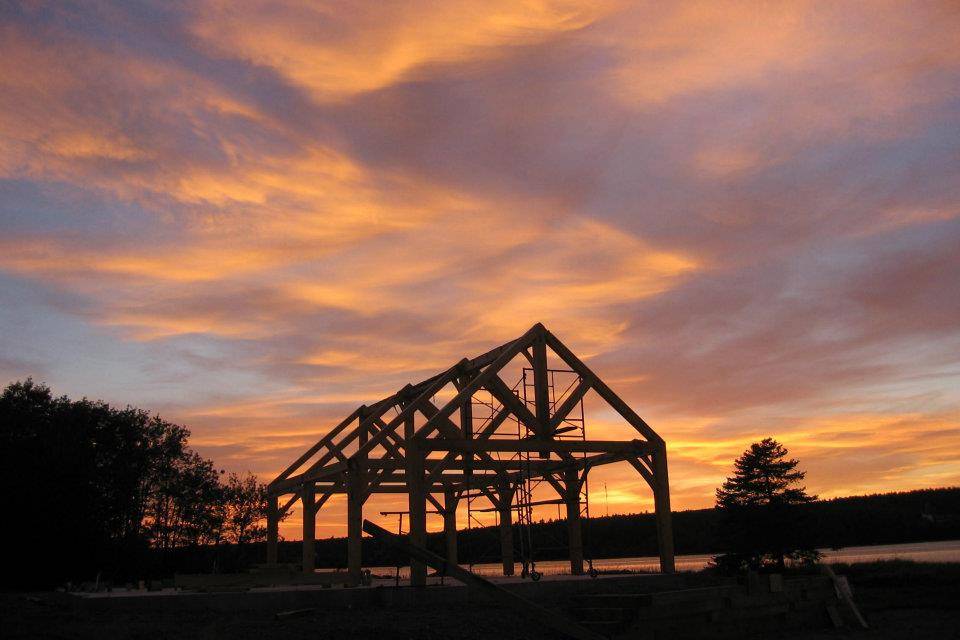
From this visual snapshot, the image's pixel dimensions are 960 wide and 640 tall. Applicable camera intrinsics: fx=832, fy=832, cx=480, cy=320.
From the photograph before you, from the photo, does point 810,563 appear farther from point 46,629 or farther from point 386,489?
point 46,629

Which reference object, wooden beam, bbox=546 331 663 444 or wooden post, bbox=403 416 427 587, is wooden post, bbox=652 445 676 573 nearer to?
wooden beam, bbox=546 331 663 444

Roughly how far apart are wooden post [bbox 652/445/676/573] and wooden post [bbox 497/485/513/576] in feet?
19.8

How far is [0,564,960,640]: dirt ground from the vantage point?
15.2m

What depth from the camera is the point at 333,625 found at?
1644cm

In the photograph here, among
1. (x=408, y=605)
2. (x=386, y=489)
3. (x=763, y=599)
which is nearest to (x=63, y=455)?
(x=386, y=489)

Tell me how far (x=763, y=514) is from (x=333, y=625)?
30422 millimetres

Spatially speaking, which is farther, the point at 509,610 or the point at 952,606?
the point at 952,606

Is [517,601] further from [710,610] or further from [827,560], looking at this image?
[827,560]

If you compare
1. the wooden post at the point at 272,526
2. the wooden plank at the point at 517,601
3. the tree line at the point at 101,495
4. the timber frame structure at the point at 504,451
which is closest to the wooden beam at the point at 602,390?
the timber frame structure at the point at 504,451

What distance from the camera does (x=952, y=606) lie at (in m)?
23.9

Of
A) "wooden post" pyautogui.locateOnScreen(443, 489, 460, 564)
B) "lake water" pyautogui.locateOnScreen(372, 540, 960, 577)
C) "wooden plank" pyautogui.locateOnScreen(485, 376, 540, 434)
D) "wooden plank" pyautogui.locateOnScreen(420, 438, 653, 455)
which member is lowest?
"lake water" pyautogui.locateOnScreen(372, 540, 960, 577)

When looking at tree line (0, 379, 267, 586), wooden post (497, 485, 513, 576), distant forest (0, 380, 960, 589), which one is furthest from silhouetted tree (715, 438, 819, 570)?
tree line (0, 379, 267, 586)

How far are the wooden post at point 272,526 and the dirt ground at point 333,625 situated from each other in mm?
11923

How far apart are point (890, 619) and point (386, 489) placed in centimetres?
1712
